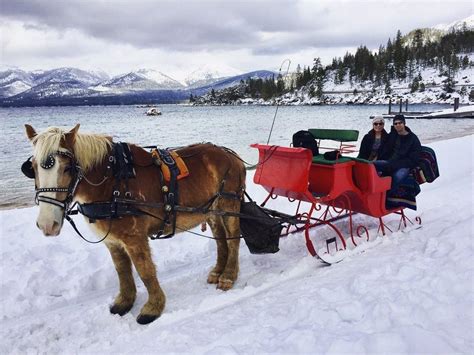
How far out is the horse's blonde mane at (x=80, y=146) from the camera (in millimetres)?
3820

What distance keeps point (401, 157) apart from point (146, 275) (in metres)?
4.99

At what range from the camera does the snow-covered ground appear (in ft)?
12.0

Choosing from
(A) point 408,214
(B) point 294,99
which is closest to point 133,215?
(A) point 408,214

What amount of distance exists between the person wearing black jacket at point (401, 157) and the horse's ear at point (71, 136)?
16.7 feet

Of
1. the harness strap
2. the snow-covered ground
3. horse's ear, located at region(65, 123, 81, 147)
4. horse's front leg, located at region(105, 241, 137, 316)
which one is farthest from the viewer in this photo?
horse's front leg, located at region(105, 241, 137, 316)

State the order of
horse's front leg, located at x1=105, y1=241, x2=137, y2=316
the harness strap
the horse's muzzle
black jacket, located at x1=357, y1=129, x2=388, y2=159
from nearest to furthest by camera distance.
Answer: the horse's muzzle → the harness strap → horse's front leg, located at x1=105, y1=241, x2=137, y2=316 → black jacket, located at x1=357, y1=129, x2=388, y2=159

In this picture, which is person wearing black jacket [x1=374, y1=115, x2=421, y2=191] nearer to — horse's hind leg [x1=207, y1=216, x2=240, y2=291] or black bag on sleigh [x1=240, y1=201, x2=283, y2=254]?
black bag on sleigh [x1=240, y1=201, x2=283, y2=254]

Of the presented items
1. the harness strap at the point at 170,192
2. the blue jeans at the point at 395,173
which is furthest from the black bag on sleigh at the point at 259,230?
the blue jeans at the point at 395,173

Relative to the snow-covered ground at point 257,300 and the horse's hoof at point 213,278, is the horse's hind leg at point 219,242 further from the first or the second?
the snow-covered ground at point 257,300

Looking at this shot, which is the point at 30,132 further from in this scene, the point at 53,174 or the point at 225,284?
the point at 225,284

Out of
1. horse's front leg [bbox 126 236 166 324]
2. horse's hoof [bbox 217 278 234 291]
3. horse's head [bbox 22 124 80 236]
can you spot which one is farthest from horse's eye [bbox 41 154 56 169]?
horse's hoof [bbox 217 278 234 291]

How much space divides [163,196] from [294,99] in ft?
510

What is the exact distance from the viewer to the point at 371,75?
155 m

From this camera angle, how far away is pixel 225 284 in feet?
17.8
